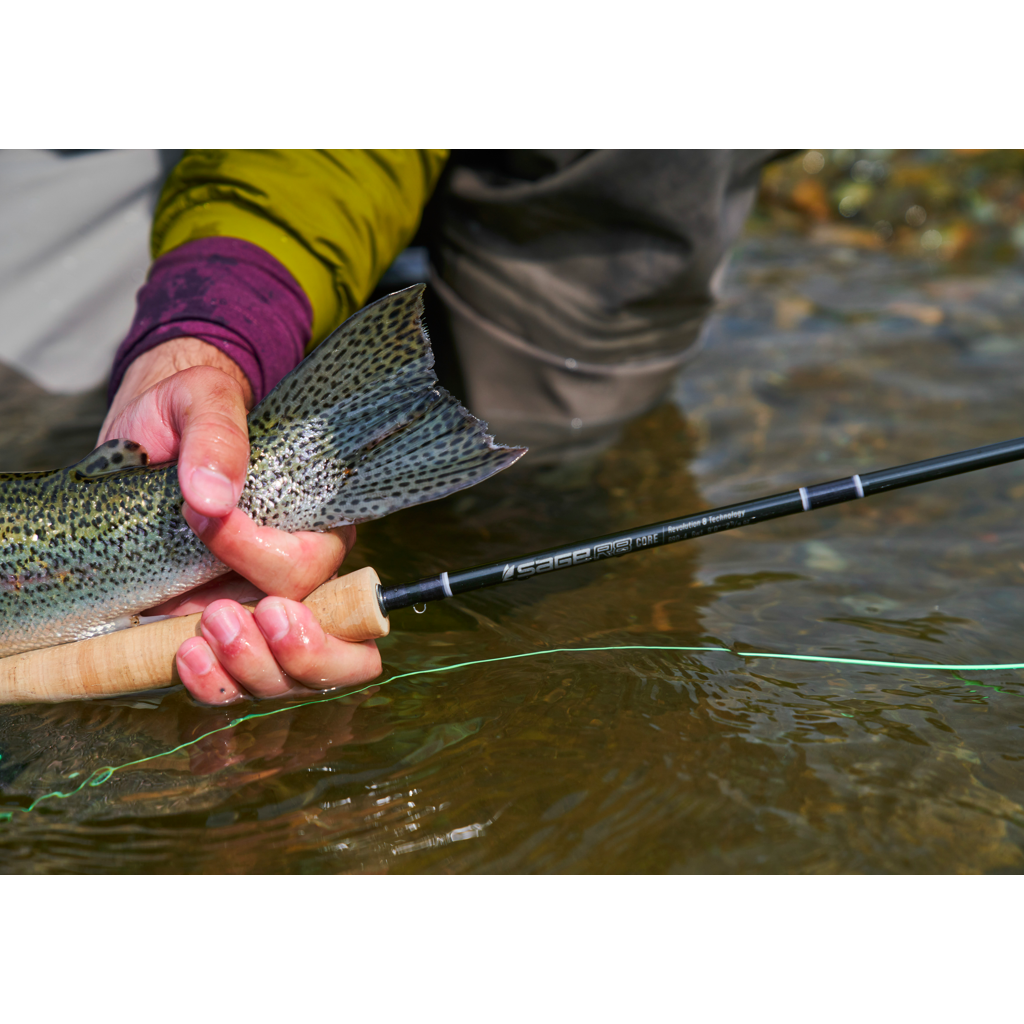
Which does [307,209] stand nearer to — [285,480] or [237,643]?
[285,480]

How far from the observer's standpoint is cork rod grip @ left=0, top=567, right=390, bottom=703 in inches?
85.0

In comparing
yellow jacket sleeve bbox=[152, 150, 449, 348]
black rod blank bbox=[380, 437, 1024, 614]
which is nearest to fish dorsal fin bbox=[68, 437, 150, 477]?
black rod blank bbox=[380, 437, 1024, 614]

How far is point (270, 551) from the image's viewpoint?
215 cm

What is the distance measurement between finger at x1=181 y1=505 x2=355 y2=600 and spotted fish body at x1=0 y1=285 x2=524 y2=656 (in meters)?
0.04

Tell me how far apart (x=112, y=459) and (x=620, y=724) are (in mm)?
1363

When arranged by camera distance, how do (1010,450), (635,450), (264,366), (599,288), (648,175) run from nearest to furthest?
(1010,450) < (264,366) < (648,175) < (599,288) < (635,450)

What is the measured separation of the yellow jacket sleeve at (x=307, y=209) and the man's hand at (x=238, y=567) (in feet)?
2.59

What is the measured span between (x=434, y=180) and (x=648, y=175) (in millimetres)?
778

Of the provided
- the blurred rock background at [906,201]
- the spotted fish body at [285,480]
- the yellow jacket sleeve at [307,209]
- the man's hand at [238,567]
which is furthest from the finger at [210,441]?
the blurred rock background at [906,201]

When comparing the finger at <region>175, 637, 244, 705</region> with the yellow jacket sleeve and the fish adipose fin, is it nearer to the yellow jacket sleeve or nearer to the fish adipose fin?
the fish adipose fin

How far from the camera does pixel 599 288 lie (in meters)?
3.52

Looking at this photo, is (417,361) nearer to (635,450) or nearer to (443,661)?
(443,661)

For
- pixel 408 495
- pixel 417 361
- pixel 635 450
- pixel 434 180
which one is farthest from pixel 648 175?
pixel 408 495

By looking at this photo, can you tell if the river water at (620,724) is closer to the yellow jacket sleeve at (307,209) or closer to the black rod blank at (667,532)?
the black rod blank at (667,532)
